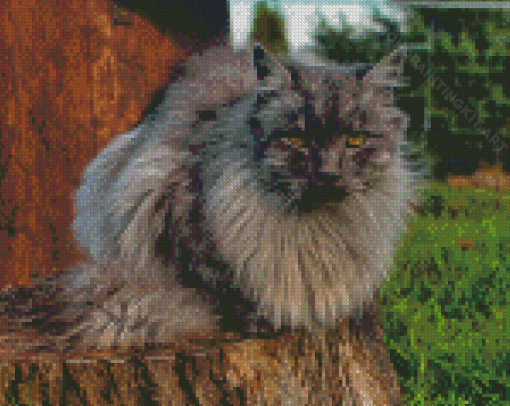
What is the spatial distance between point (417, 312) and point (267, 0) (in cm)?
167

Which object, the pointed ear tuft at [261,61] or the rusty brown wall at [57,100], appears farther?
the rusty brown wall at [57,100]

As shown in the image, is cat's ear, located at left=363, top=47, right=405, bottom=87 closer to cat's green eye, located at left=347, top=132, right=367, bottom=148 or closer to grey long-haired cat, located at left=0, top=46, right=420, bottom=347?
grey long-haired cat, located at left=0, top=46, right=420, bottom=347

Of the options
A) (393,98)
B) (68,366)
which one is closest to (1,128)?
(68,366)

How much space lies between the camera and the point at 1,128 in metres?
1.89

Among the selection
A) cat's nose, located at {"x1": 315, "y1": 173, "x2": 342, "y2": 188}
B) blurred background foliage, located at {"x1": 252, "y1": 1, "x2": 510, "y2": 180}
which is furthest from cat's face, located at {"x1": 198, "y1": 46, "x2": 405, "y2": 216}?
blurred background foliage, located at {"x1": 252, "y1": 1, "x2": 510, "y2": 180}

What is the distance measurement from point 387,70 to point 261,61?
0.31 metres

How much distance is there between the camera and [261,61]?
1.33 metres

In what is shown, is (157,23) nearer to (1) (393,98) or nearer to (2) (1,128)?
(2) (1,128)

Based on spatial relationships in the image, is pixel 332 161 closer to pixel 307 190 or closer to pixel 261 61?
pixel 307 190

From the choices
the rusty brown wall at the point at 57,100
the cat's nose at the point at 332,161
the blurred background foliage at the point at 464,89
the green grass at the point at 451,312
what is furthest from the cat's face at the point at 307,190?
the blurred background foliage at the point at 464,89

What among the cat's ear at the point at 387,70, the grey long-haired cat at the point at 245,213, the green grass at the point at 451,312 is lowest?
the green grass at the point at 451,312

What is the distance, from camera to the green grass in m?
1.96

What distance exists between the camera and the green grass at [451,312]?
1.96 m

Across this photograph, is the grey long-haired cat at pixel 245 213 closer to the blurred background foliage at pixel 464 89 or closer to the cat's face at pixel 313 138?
the cat's face at pixel 313 138
